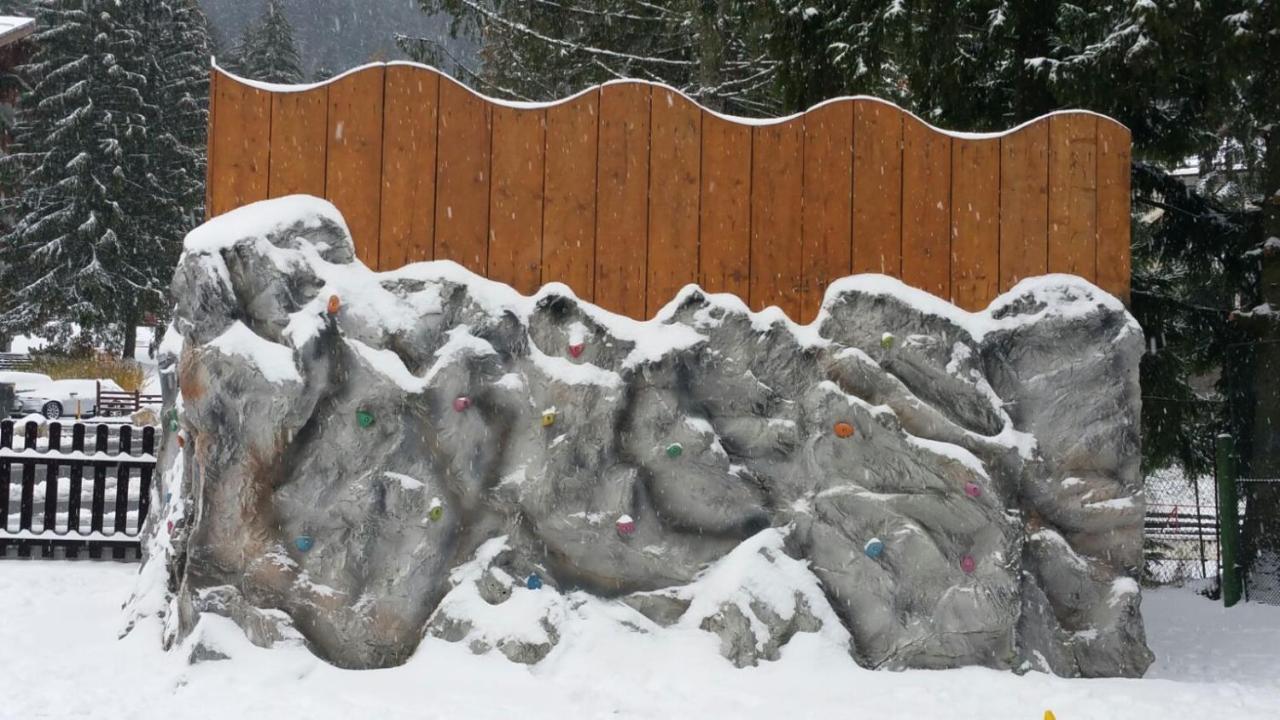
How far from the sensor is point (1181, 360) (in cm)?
875

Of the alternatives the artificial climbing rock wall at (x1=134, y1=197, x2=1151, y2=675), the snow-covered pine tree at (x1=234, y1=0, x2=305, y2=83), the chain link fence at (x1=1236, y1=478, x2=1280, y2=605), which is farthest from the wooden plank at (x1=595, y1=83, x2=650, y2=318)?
the snow-covered pine tree at (x1=234, y1=0, x2=305, y2=83)

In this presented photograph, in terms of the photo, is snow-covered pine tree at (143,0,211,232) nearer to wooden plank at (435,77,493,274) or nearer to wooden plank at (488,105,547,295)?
wooden plank at (435,77,493,274)

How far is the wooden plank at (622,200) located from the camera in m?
5.88

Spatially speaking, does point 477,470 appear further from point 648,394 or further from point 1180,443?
point 1180,443

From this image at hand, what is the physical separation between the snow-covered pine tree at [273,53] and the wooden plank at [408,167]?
4299 centimetres

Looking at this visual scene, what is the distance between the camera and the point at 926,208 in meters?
6.11

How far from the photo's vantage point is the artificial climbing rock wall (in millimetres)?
5215

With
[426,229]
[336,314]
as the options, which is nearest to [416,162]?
[426,229]

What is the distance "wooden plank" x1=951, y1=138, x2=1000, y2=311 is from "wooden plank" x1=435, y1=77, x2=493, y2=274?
8.96 feet

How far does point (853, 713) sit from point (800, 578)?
831mm

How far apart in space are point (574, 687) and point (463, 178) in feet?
9.23

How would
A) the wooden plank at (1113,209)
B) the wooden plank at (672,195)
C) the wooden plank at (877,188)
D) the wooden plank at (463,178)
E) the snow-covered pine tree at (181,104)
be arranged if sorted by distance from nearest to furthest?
the wooden plank at (463,178)
the wooden plank at (672,195)
the wooden plank at (877,188)
the wooden plank at (1113,209)
the snow-covered pine tree at (181,104)

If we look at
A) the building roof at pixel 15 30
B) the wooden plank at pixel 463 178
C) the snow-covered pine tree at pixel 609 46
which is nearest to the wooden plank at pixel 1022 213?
the wooden plank at pixel 463 178

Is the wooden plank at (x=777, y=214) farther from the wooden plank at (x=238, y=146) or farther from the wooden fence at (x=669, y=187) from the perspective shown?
the wooden plank at (x=238, y=146)
